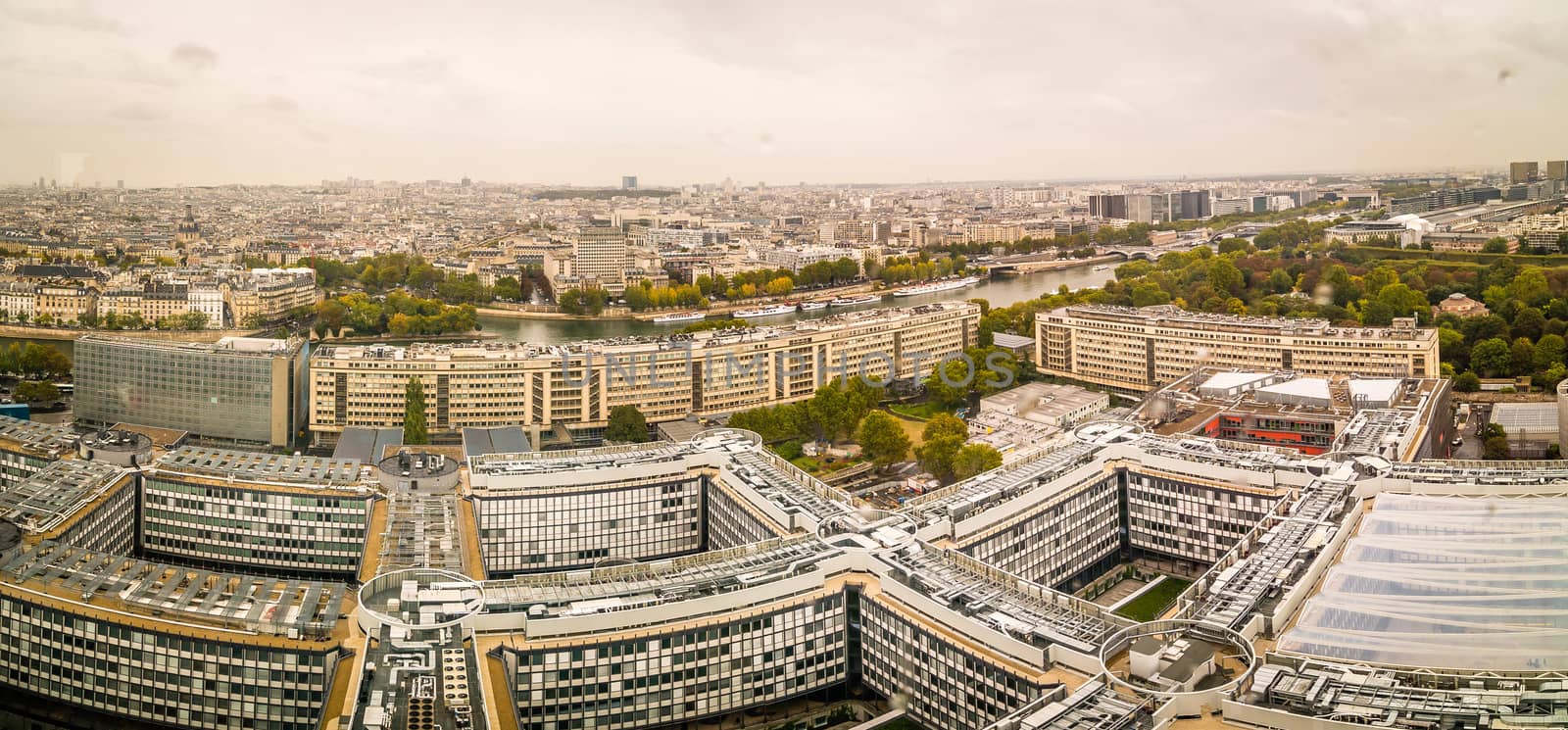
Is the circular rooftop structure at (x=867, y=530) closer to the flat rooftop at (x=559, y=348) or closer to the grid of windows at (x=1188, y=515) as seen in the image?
the grid of windows at (x=1188, y=515)

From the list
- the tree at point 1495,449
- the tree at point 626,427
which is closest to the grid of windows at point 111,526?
the tree at point 626,427

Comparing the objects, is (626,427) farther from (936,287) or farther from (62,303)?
(936,287)

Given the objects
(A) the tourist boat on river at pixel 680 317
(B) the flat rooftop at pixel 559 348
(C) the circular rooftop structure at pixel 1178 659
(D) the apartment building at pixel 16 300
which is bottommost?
(C) the circular rooftop structure at pixel 1178 659

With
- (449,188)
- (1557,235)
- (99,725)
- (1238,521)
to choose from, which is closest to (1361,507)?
(1238,521)

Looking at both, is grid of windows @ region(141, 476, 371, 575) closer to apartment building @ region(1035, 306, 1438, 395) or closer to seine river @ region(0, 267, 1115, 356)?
seine river @ region(0, 267, 1115, 356)

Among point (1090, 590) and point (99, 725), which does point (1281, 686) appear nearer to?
point (1090, 590)

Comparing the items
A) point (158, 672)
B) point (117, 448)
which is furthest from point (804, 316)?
point (158, 672)
